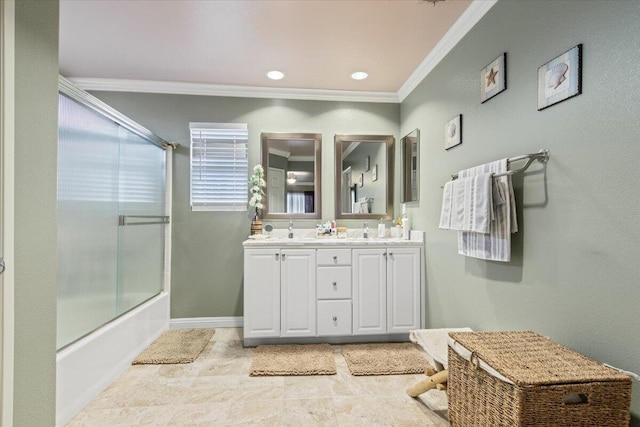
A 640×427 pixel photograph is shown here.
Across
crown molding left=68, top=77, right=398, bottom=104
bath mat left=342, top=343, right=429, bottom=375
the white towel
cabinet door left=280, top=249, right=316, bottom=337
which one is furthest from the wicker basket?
crown molding left=68, top=77, right=398, bottom=104

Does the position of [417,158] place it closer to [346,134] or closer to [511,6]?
[346,134]

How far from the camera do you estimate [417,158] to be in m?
2.72

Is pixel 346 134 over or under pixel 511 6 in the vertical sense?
under

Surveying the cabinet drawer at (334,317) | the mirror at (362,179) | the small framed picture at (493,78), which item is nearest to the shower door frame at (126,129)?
the cabinet drawer at (334,317)

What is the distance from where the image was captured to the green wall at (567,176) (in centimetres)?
100

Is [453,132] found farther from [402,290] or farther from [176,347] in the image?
[176,347]

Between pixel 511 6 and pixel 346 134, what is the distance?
1.72 metres

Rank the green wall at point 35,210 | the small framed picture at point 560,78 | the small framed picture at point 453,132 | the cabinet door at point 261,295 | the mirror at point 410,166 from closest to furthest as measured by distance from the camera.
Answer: the green wall at point 35,210 → the small framed picture at point 560,78 → the small framed picture at point 453,132 → the cabinet door at point 261,295 → the mirror at point 410,166

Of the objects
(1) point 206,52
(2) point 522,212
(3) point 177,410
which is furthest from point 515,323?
(1) point 206,52

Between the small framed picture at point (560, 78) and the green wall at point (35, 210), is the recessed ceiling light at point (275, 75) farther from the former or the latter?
the small framed picture at point (560, 78)

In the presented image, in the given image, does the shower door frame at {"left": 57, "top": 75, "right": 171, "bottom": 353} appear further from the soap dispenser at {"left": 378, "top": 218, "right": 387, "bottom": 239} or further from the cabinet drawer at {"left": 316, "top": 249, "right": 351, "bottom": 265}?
the soap dispenser at {"left": 378, "top": 218, "right": 387, "bottom": 239}

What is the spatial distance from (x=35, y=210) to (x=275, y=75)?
211 centimetres

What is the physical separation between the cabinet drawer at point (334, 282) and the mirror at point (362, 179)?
725 millimetres

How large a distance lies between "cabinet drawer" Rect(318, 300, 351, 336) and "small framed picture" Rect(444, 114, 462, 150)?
4.84ft
